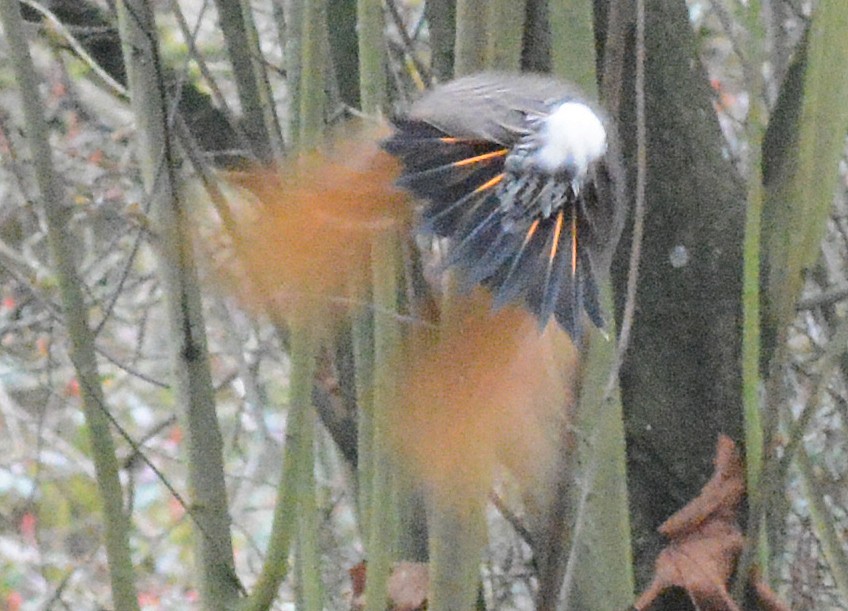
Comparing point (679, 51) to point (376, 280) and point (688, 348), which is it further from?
point (376, 280)

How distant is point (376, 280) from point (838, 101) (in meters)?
0.29

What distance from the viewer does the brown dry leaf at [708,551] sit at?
2.25 ft

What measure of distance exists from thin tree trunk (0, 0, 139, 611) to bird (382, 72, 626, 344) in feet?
0.73

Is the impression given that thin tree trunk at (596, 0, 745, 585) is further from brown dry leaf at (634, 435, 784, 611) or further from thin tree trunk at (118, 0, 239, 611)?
thin tree trunk at (118, 0, 239, 611)

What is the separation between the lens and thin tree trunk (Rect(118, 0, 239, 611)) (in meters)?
0.71

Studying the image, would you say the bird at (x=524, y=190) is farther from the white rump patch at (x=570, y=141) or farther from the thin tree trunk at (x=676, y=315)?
the thin tree trunk at (x=676, y=315)

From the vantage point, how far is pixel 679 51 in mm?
875

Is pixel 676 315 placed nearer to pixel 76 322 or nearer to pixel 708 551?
pixel 708 551

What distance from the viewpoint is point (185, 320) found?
2.38 feet

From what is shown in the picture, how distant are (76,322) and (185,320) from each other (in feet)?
0.23

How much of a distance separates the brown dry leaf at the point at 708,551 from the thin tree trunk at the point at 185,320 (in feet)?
0.90

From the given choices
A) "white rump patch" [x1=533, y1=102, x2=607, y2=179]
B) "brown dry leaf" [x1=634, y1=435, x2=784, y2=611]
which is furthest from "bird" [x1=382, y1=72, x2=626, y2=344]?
"brown dry leaf" [x1=634, y1=435, x2=784, y2=611]

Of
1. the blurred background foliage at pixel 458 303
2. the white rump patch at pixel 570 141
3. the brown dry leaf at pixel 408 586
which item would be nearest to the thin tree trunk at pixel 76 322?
the blurred background foliage at pixel 458 303

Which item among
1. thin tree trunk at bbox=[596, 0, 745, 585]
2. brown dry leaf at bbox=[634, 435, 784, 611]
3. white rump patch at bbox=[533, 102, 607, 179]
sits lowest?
brown dry leaf at bbox=[634, 435, 784, 611]
